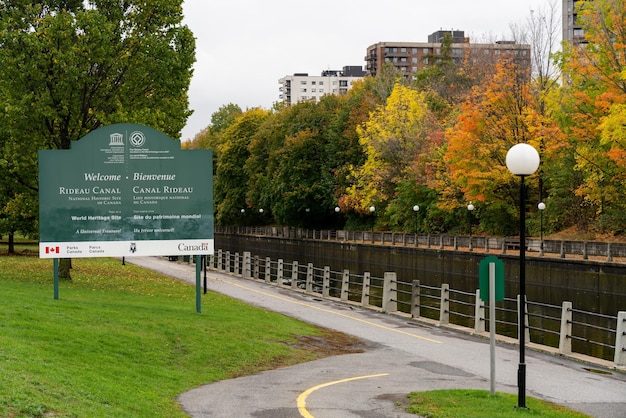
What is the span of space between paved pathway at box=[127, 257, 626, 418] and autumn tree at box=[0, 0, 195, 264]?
11450 millimetres

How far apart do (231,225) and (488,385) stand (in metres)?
106

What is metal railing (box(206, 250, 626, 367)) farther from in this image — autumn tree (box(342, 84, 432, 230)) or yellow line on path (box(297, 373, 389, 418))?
autumn tree (box(342, 84, 432, 230))

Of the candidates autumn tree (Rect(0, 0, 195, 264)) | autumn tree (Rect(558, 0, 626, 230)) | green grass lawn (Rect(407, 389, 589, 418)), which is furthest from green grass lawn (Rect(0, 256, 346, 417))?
autumn tree (Rect(558, 0, 626, 230))

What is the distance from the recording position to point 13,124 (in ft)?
94.6

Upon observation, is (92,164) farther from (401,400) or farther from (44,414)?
(44,414)

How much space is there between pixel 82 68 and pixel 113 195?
7233 mm

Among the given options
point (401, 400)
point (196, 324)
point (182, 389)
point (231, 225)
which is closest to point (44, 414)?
point (182, 389)

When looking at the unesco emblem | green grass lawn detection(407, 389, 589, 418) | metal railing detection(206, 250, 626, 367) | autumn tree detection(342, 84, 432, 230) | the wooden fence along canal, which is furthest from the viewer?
autumn tree detection(342, 84, 432, 230)

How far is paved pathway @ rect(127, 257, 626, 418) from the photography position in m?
12.8

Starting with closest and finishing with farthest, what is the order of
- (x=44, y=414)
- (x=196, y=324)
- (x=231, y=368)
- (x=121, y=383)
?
(x=44, y=414), (x=121, y=383), (x=231, y=368), (x=196, y=324)

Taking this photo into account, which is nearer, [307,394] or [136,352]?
[307,394]

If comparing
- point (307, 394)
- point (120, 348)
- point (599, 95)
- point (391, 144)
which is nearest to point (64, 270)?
point (120, 348)

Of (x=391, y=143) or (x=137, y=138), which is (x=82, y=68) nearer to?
(x=137, y=138)

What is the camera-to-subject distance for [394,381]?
15.4m
